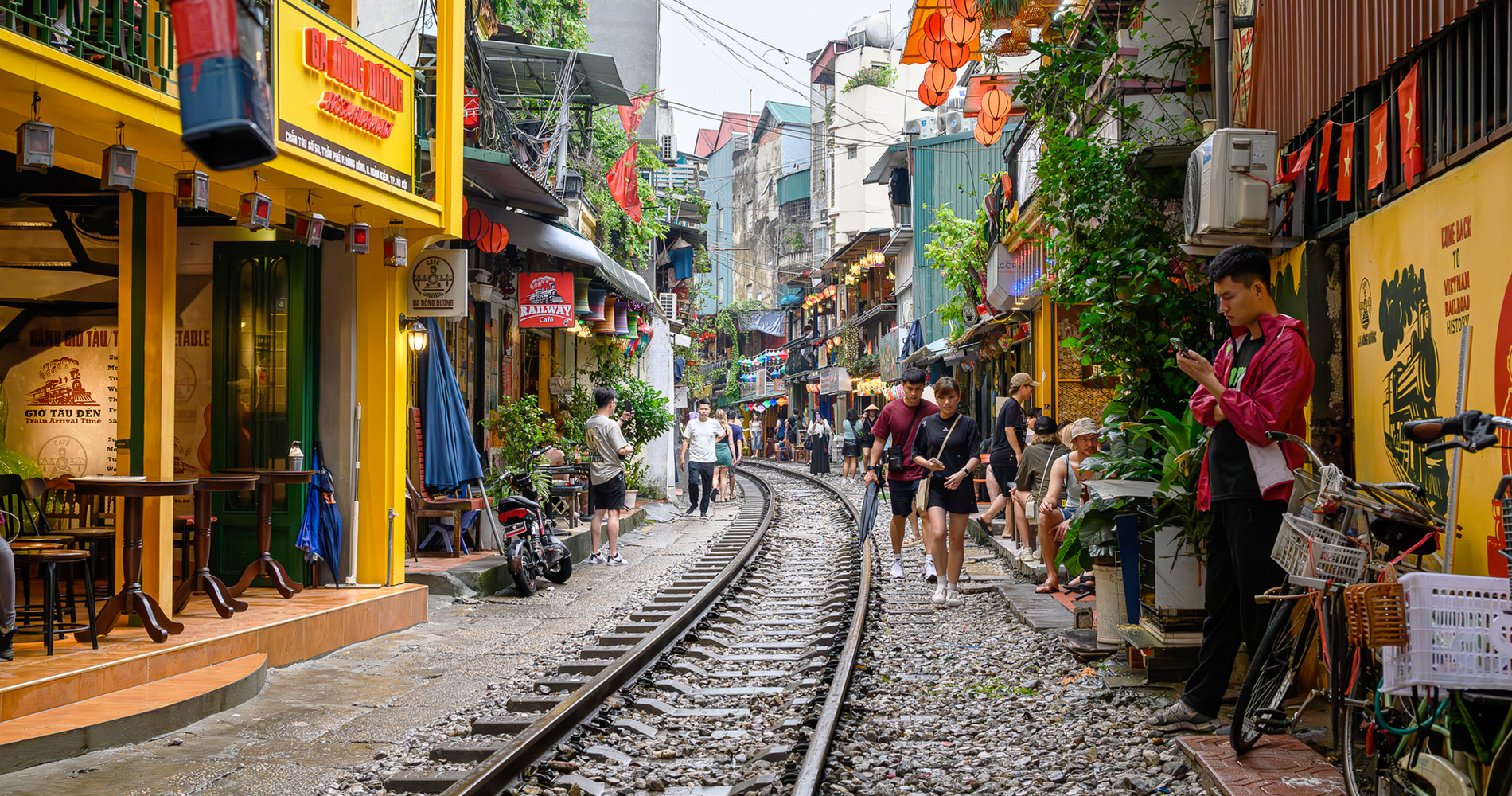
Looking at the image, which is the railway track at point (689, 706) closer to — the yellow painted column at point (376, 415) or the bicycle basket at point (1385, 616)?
the yellow painted column at point (376, 415)

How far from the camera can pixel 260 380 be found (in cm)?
948

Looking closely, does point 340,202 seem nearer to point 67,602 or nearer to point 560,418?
point 67,602

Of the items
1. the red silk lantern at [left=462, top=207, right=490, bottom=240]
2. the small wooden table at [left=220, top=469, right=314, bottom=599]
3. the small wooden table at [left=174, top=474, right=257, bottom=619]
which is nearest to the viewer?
the small wooden table at [left=174, top=474, right=257, bottom=619]

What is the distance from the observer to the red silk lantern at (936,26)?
1216 cm

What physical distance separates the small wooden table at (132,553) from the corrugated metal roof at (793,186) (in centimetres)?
5715

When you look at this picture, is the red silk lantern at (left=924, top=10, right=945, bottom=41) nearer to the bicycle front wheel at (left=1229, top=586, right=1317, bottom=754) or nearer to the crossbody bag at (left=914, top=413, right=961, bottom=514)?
the crossbody bag at (left=914, top=413, right=961, bottom=514)

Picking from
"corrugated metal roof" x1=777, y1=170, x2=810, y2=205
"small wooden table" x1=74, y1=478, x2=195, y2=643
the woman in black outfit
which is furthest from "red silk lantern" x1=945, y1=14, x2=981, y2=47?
"corrugated metal roof" x1=777, y1=170, x2=810, y2=205

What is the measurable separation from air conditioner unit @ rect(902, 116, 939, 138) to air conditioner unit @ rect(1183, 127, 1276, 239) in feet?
120

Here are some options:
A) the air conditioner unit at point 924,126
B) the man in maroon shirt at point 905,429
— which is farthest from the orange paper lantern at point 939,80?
the air conditioner unit at point 924,126

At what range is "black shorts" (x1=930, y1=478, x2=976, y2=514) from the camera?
9812 mm

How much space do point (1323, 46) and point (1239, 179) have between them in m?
0.76

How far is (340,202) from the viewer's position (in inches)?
338

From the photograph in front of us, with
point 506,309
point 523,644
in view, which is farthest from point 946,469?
point 506,309

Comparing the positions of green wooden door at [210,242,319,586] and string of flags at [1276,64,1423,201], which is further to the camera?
green wooden door at [210,242,319,586]
